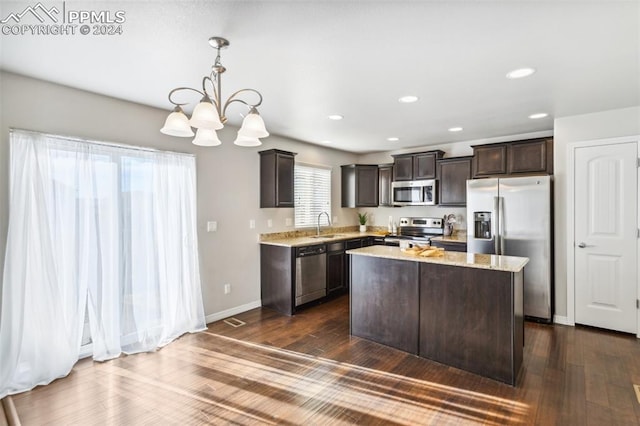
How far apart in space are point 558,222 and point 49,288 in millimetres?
5534

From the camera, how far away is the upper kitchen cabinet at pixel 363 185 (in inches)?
246

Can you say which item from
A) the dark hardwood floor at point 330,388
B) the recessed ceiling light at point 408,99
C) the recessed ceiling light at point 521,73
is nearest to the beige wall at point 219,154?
the dark hardwood floor at point 330,388

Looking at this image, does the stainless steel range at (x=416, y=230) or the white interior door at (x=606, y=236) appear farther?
the stainless steel range at (x=416, y=230)

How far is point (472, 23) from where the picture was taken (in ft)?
6.28

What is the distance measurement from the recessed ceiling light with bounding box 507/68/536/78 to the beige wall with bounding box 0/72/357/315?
323cm

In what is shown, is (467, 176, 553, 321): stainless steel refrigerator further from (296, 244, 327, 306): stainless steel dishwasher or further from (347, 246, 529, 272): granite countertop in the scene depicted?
(296, 244, 327, 306): stainless steel dishwasher

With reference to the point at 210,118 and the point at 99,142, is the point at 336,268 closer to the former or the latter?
the point at 99,142

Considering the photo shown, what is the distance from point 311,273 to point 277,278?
0.50 meters

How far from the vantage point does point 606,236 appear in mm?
3732

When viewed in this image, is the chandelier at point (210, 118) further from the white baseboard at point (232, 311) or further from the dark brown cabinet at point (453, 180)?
the dark brown cabinet at point (453, 180)

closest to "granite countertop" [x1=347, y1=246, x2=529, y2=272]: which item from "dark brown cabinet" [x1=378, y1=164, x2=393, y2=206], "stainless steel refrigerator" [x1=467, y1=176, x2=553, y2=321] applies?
"stainless steel refrigerator" [x1=467, y1=176, x2=553, y2=321]

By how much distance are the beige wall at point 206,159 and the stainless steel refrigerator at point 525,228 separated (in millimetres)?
2903

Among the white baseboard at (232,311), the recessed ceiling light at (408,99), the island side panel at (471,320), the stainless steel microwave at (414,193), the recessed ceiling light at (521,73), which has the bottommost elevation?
the white baseboard at (232,311)

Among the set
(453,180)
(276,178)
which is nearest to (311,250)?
(276,178)
